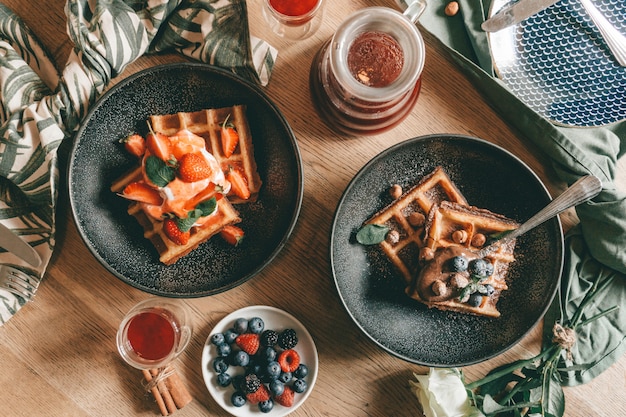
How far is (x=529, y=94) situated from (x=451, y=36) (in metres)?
0.28

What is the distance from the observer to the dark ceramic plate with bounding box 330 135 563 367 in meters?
1.47

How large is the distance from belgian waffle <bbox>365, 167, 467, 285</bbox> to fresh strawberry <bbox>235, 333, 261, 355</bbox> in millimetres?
442

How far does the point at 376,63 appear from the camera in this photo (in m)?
1.35

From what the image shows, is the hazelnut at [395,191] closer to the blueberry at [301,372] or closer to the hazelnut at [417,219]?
the hazelnut at [417,219]

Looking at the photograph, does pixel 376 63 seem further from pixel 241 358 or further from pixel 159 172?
pixel 241 358

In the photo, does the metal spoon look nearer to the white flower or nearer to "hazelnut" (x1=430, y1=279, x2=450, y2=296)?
"hazelnut" (x1=430, y1=279, x2=450, y2=296)

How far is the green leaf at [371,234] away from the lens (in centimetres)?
148

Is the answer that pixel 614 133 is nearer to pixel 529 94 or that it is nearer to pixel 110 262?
pixel 529 94

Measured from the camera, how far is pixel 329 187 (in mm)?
1563

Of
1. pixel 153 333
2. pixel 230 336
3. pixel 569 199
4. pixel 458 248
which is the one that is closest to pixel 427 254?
pixel 458 248

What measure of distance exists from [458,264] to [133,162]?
3.09ft

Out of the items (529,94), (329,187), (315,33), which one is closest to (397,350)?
(329,187)

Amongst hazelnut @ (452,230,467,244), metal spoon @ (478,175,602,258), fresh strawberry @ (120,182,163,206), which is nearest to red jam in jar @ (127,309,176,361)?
fresh strawberry @ (120,182,163,206)

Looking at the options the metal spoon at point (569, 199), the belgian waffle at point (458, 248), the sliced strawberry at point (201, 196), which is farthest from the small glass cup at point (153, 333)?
the metal spoon at point (569, 199)
